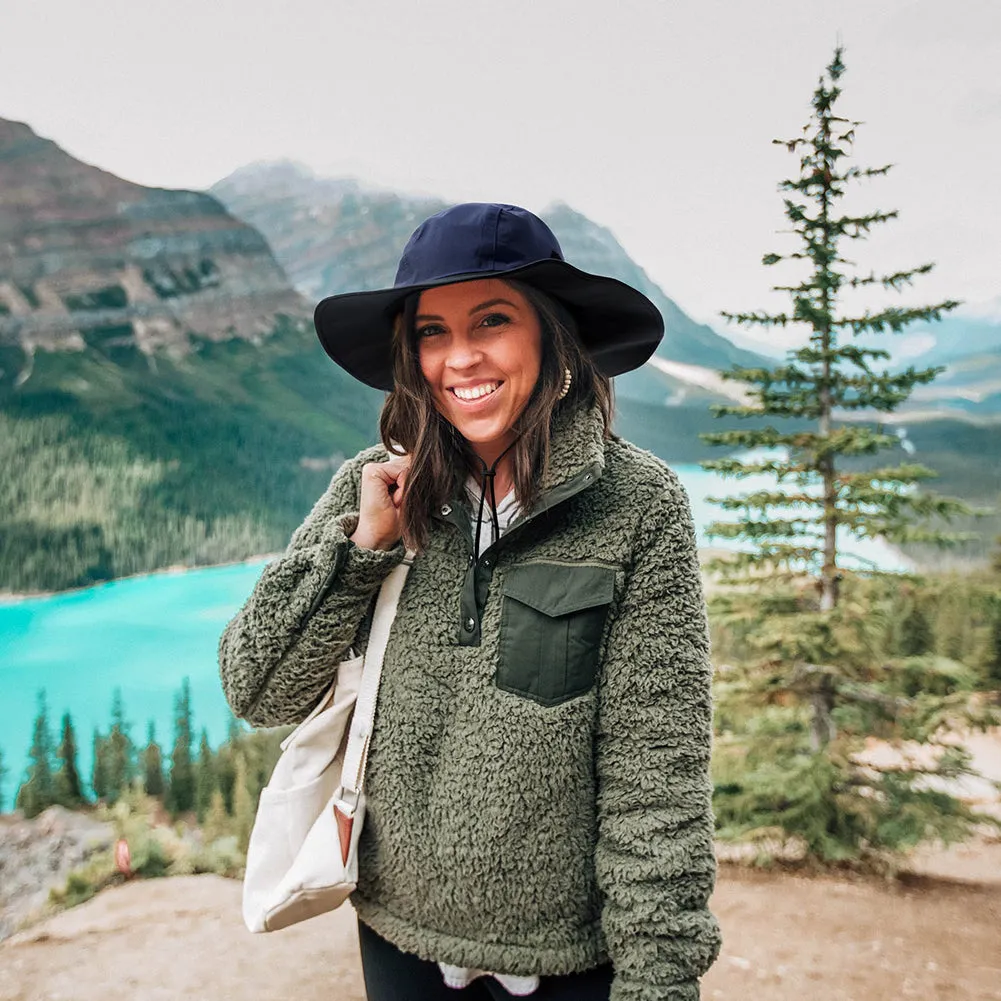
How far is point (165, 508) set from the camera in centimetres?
525

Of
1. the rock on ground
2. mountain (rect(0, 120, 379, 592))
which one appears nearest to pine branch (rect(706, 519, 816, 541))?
the rock on ground

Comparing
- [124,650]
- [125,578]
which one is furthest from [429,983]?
[125,578]

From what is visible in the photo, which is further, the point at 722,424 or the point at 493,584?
the point at 722,424

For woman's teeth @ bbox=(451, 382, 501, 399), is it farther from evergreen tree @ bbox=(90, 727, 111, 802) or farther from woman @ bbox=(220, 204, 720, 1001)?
evergreen tree @ bbox=(90, 727, 111, 802)

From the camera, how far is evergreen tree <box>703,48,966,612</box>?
3.38 m

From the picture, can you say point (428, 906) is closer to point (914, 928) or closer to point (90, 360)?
point (914, 928)

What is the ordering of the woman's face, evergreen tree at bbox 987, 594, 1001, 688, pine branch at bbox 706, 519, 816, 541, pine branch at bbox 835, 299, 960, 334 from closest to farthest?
the woman's face, pine branch at bbox 835, 299, 960, 334, pine branch at bbox 706, 519, 816, 541, evergreen tree at bbox 987, 594, 1001, 688

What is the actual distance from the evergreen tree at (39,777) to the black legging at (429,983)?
11.4ft

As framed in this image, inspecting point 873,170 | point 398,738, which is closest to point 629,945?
→ point 398,738

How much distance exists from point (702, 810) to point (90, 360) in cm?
544

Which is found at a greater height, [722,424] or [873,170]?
[873,170]

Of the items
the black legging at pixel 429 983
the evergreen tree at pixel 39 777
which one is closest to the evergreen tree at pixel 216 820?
the evergreen tree at pixel 39 777

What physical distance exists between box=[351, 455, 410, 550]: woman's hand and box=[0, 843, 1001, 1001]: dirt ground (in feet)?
6.00

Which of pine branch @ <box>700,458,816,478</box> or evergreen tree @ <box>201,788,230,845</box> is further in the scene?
evergreen tree @ <box>201,788,230,845</box>
